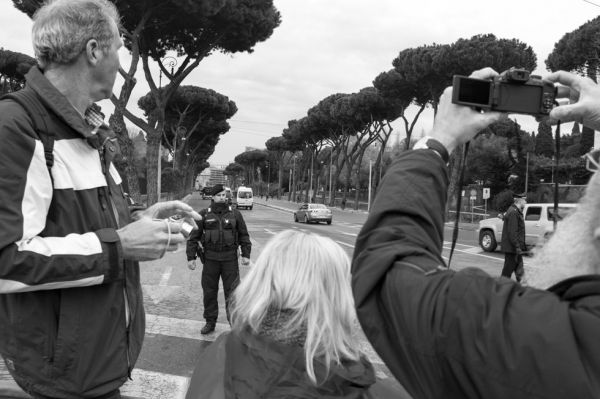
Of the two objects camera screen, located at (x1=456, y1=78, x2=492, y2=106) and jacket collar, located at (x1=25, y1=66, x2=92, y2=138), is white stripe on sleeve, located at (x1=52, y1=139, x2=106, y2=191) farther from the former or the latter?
camera screen, located at (x1=456, y1=78, x2=492, y2=106)

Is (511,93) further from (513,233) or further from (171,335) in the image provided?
(513,233)

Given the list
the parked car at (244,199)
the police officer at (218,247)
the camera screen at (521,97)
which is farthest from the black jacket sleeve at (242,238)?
the parked car at (244,199)

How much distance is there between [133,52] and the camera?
16.9 meters

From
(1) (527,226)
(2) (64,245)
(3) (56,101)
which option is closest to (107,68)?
(3) (56,101)

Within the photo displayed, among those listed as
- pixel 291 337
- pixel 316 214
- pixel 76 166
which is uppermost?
pixel 76 166

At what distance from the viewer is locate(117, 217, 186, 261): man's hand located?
1586 millimetres

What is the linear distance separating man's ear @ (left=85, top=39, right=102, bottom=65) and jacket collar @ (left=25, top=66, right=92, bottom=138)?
0.17 metres

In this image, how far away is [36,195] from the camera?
1.42 m

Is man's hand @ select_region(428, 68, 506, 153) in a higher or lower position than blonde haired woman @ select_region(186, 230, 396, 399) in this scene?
higher

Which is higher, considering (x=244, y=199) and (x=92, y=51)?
(x=92, y=51)

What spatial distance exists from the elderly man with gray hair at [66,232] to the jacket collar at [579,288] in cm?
123

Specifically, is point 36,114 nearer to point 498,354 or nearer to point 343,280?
point 343,280

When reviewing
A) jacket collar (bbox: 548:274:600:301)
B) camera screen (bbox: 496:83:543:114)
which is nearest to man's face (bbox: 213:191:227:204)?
camera screen (bbox: 496:83:543:114)

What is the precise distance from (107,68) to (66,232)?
620 millimetres
